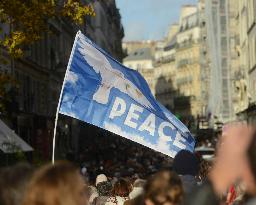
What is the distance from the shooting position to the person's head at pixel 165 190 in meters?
5.93

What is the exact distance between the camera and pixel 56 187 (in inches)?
177

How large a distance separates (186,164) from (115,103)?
5.34 metres

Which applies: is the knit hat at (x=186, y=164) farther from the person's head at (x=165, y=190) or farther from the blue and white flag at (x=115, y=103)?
the blue and white flag at (x=115, y=103)

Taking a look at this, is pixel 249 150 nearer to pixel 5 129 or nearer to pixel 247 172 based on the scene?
pixel 247 172

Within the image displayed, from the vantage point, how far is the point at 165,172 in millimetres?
5996

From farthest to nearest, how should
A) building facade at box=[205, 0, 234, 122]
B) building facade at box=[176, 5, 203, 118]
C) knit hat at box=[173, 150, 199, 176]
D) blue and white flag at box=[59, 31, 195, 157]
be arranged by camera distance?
building facade at box=[176, 5, 203, 118], building facade at box=[205, 0, 234, 122], blue and white flag at box=[59, 31, 195, 157], knit hat at box=[173, 150, 199, 176]

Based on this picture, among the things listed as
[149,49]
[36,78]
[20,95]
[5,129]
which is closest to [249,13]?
[36,78]

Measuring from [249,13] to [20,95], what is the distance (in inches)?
722

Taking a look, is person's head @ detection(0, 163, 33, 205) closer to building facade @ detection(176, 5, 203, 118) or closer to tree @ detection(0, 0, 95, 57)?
tree @ detection(0, 0, 95, 57)

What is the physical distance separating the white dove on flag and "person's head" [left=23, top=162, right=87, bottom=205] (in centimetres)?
763

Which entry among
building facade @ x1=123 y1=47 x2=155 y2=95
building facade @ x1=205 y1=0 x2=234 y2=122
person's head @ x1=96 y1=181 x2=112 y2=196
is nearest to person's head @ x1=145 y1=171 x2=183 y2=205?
person's head @ x1=96 y1=181 x2=112 y2=196

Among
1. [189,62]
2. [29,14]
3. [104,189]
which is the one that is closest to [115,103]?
[104,189]

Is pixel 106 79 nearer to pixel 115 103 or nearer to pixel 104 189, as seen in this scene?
pixel 115 103

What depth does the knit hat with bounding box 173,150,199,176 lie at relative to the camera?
7.06 metres
